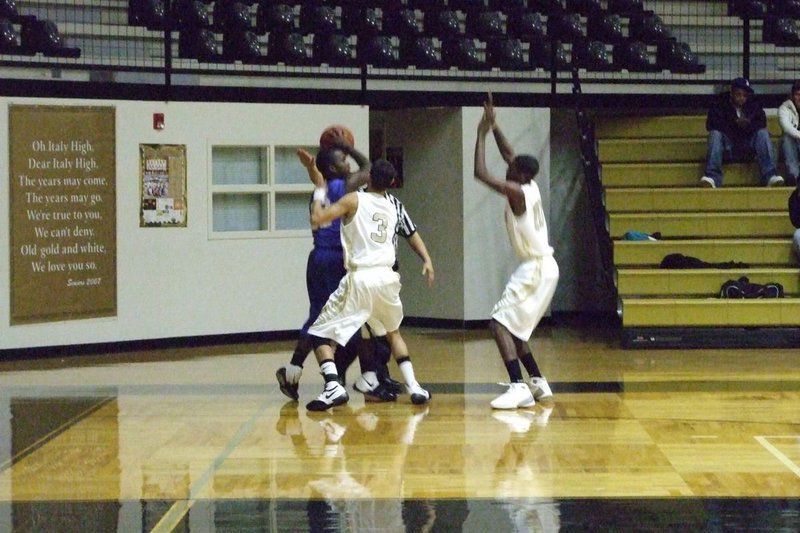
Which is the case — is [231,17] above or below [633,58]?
above

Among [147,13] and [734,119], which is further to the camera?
[734,119]

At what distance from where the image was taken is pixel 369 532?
6.50 m

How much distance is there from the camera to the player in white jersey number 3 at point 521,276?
33.8 feet

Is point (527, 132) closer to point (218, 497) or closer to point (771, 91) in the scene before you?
point (771, 91)

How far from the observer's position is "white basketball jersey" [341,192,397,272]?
10.1m

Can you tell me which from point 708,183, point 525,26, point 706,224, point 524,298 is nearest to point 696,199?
point 708,183

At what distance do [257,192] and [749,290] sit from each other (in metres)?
5.26

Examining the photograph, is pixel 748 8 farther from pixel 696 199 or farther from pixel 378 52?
pixel 378 52

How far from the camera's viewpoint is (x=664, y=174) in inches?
656

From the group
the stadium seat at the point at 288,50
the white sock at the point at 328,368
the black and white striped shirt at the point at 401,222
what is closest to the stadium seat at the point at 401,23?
the stadium seat at the point at 288,50

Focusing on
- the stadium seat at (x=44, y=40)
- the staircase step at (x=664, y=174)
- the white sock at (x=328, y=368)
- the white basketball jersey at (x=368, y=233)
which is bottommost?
the white sock at (x=328, y=368)

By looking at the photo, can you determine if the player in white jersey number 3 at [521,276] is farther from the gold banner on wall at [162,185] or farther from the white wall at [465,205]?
the white wall at [465,205]

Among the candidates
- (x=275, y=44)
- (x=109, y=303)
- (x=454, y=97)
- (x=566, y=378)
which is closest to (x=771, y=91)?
(x=454, y=97)

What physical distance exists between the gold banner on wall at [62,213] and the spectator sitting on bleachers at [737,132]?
6.71m
